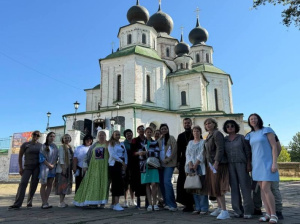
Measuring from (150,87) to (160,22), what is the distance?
468 inches

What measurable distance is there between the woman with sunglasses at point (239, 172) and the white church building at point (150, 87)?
1434 centimetres

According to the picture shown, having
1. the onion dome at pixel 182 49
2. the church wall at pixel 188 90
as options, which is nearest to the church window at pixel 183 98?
the church wall at pixel 188 90

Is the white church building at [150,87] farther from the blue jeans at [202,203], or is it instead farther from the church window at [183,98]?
the blue jeans at [202,203]

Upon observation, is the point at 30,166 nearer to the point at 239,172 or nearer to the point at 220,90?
the point at 239,172

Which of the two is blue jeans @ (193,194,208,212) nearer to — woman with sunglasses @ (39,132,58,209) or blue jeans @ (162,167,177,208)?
blue jeans @ (162,167,177,208)

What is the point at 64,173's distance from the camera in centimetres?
629

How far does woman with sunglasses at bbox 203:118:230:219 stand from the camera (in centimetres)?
465

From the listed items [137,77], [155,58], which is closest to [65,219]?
[137,77]

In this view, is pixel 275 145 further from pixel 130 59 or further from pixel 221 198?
pixel 130 59

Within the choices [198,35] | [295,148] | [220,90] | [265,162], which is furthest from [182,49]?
[295,148]

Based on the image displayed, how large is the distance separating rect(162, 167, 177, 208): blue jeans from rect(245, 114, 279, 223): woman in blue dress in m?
1.90

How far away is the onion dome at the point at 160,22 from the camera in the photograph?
32.8 metres

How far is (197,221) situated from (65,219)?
2.28 m

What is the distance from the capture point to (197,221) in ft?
13.5
